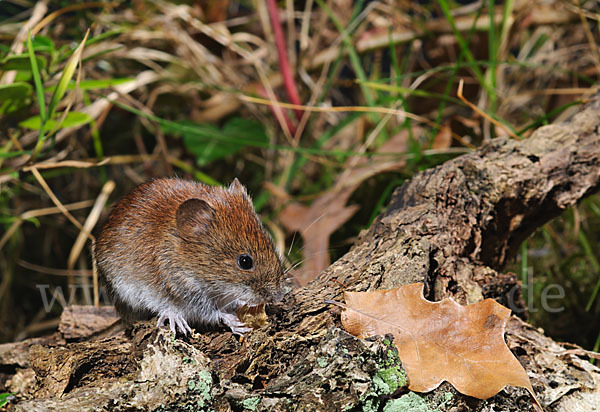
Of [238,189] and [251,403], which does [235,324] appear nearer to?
[251,403]

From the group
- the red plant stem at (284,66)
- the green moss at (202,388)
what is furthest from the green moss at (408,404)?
the red plant stem at (284,66)

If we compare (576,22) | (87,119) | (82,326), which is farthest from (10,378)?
(576,22)

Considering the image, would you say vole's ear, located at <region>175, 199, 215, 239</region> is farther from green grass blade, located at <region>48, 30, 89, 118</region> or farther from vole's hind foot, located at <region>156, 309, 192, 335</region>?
green grass blade, located at <region>48, 30, 89, 118</region>

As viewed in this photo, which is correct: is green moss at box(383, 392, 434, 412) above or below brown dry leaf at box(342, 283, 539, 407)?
below

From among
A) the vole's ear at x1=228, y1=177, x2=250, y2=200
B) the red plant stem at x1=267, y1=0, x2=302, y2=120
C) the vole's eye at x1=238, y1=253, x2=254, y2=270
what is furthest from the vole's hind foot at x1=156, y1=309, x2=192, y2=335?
the red plant stem at x1=267, y1=0, x2=302, y2=120

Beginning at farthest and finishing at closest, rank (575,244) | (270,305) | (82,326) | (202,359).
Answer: (575,244), (82,326), (270,305), (202,359)

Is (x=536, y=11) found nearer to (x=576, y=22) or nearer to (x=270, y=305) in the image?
(x=576, y=22)

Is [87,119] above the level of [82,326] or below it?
above

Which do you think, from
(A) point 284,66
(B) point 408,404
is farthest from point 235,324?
(A) point 284,66
